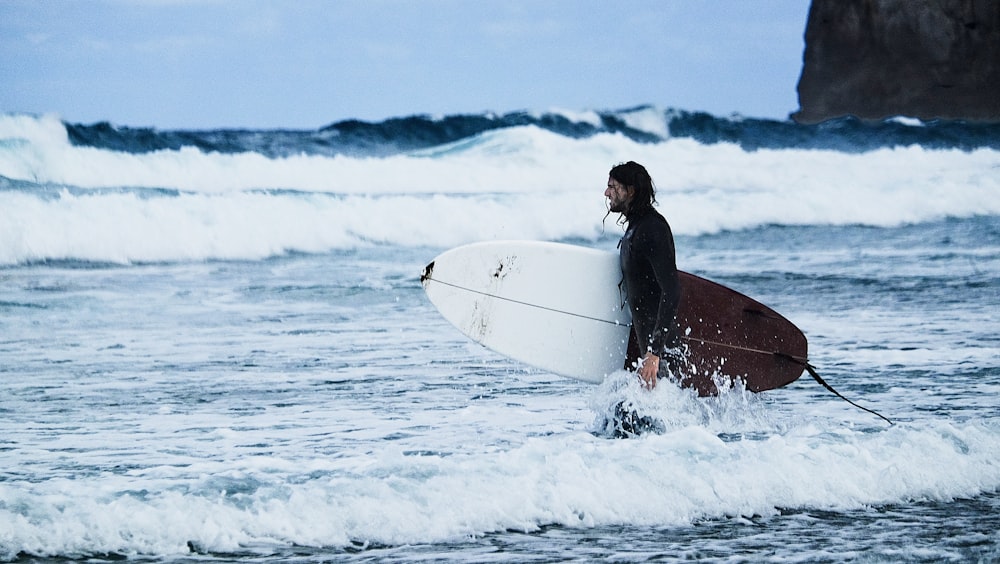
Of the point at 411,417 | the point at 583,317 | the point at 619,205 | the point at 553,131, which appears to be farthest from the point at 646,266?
the point at 553,131

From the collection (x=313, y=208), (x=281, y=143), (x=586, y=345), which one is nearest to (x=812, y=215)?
(x=313, y=208)

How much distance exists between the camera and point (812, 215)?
16.7 m

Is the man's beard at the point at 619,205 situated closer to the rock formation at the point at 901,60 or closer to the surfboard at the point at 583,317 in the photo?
the surfboard at the point at 583,317

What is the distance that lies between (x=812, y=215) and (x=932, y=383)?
39.0 ft

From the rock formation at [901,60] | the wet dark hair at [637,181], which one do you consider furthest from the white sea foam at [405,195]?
the rock formation at [901,60]

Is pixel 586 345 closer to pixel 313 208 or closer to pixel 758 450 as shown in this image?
pixel 758 450

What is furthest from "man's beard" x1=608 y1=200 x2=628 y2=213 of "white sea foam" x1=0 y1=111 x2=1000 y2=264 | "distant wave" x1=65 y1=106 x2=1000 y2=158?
"distant wave" x1=65 y1=106 x2=1000 y2=158

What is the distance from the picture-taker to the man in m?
3.92

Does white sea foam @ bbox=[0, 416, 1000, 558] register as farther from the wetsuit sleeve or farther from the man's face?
the man's face

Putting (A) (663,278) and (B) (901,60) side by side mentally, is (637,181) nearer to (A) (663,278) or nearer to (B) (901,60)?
(A) (663,278)

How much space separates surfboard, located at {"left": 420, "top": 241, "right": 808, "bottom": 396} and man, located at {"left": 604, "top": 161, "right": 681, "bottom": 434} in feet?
1.21

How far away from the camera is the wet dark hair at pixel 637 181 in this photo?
156 inches

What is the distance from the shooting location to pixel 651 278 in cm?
402

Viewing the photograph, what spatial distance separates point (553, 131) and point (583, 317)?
21.1 m
